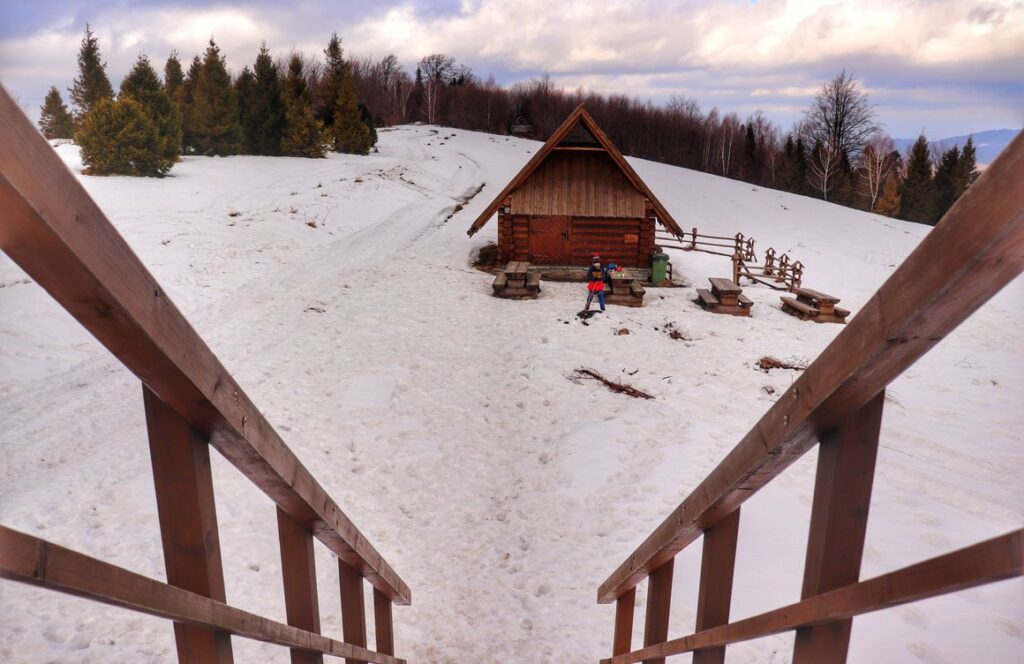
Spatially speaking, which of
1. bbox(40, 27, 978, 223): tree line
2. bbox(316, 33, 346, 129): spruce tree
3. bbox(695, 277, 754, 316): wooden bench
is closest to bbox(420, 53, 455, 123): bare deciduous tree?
bbox(40, 27, 978, 223): tree line

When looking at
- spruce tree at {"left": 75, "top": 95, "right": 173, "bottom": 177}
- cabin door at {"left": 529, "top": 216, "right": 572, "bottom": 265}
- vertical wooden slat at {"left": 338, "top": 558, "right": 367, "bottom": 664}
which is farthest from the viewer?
spruce tree at {"left": 75, "top": 95, "right": 173, "bottom": 177}

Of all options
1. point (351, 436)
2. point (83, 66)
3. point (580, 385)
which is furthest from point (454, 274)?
point (83, 66)

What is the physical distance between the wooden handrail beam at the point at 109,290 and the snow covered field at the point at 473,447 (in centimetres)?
→ 430

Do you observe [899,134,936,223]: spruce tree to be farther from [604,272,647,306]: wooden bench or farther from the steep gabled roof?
[604,272,647,306]: wooden bench

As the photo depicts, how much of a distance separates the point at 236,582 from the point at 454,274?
12.8 meters

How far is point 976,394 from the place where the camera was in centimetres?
1229

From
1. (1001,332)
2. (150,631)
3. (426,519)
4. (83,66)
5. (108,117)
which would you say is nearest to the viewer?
(150,631)

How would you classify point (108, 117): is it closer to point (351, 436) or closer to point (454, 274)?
point (454, 274)

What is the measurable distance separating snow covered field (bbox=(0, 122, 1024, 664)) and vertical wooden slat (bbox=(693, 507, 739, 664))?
314 centimetres

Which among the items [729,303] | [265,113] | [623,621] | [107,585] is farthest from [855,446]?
[265,113]

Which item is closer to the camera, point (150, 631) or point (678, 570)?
point (150, 631)

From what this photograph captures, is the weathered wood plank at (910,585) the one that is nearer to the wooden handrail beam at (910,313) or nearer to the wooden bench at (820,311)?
the wooden handrail beam at (910,313)

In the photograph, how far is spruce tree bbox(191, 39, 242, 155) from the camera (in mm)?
31953

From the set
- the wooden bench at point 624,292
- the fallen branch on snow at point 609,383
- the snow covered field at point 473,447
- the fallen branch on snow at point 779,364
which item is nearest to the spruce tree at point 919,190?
the snow covered field at point 473,447
